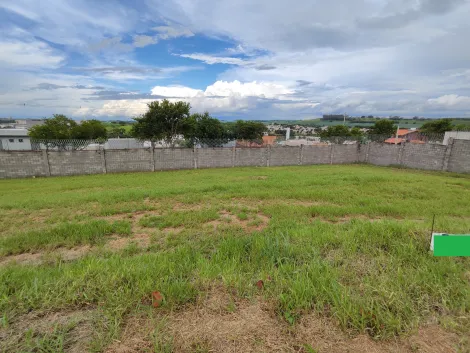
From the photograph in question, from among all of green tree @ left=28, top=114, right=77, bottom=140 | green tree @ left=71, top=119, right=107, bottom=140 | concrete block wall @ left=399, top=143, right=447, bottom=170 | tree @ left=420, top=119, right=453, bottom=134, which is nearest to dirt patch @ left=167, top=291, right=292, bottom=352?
concrete block wall @ left=399, top=143, right=447, bottom=170

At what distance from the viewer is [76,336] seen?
52.0 inches

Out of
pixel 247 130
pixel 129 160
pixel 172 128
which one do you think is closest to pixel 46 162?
pixel 129 160

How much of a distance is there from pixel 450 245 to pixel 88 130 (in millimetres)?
40136

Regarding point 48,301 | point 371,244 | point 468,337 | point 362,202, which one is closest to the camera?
point 468,337

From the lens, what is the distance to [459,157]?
530 inches

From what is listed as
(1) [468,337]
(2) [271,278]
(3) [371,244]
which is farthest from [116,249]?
(1) [468,337]

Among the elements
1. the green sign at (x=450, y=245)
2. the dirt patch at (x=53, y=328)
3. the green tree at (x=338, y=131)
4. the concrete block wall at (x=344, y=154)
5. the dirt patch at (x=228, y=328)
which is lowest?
the concrete block wall at (x=344, y=154)

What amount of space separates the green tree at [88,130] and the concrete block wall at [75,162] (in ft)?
73.6

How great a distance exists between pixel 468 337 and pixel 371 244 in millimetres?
1206

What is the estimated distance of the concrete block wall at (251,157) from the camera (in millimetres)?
16641

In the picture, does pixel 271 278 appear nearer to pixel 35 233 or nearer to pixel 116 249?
pixel 116 249

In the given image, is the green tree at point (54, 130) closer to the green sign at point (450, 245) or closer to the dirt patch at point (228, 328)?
the dirt patch at point (228, 328)

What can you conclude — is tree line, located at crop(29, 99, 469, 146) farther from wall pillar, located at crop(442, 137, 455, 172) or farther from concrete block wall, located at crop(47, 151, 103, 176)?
wall pillar, located at crop(442, 137, 455, 172)

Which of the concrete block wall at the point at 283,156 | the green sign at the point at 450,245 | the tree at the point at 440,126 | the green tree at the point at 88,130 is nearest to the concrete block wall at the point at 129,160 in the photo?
the concrete block wall at the point at 283,156
